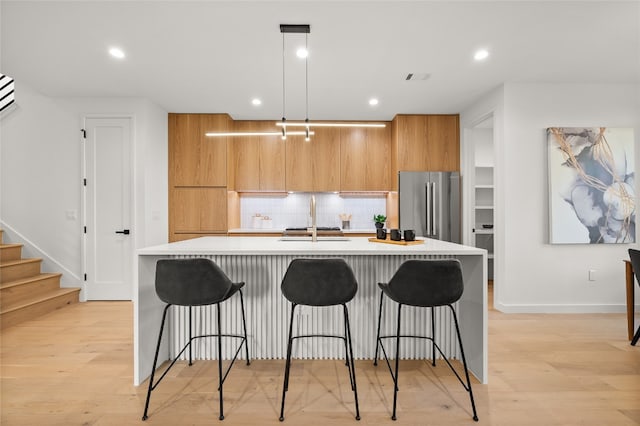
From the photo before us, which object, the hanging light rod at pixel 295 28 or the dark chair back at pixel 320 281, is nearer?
the dark chair back at pixel 320 281

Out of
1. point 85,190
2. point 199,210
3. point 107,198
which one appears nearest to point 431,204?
point 199,210

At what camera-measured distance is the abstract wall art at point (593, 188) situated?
3518mm

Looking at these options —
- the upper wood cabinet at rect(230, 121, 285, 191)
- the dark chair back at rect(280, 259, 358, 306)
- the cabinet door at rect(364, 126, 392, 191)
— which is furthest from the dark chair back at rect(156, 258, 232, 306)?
the cabinet door at rect(364, 126, 392, 191)

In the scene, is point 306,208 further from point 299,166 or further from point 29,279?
point 29,279

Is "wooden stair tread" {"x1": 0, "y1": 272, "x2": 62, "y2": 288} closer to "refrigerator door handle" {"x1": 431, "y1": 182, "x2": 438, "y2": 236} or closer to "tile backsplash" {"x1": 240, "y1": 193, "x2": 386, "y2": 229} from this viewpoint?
"tile backsplash" {"x1": 240, "y1": 193, "x2": 386, "y2": 229}

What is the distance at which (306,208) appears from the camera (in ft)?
17.0

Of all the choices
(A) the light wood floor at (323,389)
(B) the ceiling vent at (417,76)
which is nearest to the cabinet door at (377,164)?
(B) the ceiling vent at (417,76)

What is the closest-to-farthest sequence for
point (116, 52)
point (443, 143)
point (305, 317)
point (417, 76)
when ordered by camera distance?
point (305, 317)
point (116, 52)
point (417, 76)
point (443, 143)

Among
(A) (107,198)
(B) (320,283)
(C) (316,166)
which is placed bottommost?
(B) (320,283)

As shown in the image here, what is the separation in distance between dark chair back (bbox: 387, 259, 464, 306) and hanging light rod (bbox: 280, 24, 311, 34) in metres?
1.99

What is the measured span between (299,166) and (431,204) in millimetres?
2094

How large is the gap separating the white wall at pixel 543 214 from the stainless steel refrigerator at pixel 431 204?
91cm

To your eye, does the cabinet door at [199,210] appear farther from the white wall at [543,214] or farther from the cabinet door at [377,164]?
the white wall at [543,214]

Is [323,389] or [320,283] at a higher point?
[320,283]
